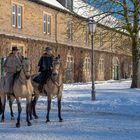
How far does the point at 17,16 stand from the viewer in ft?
117

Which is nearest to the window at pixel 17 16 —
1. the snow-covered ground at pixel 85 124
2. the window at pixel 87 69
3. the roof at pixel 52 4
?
the roof at pixel 52 4

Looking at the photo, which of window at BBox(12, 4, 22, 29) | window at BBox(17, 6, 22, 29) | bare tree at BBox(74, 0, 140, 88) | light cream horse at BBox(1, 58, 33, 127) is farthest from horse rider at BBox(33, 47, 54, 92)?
window at BBox(17, 6, 22, 29)

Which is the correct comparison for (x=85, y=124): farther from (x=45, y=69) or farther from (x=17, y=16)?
(x=17, y=16)

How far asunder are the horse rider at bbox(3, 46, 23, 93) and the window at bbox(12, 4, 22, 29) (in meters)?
21.1

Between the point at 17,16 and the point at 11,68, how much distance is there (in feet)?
72.1

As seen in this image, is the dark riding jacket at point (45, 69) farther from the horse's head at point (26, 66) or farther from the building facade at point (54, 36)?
the building facade at point (54, 36)

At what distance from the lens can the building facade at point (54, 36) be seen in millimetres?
33500

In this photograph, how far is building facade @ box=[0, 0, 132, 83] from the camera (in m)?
33.5

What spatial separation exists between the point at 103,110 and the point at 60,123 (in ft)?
16.2

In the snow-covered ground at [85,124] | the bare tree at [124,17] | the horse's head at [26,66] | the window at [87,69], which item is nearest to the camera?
the snow-covered ground at [85,124]

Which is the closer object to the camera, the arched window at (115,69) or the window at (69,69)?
the window at (69,69)

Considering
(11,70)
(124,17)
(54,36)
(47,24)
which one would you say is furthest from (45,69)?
(54,36)

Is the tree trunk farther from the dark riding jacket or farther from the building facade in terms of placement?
the dark riding jacket

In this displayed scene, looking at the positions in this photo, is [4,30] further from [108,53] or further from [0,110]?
[108,53]
